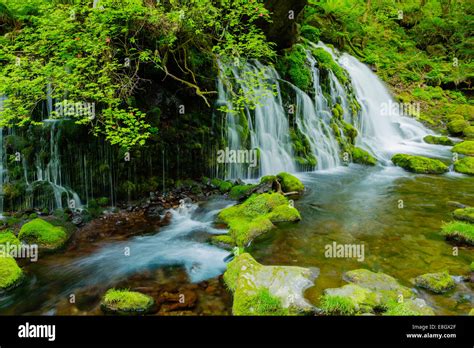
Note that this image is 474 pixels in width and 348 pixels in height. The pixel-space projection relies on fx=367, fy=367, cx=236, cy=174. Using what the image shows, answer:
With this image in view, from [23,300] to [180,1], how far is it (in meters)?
7.97

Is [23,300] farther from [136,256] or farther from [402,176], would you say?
[402,176]

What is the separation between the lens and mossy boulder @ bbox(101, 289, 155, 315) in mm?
5473

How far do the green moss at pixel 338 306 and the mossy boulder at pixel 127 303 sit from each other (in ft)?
8.46

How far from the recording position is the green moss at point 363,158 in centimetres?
1533

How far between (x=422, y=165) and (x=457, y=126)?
815 cm

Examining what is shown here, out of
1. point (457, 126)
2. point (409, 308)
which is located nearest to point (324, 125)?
point (457, 126)

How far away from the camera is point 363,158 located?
15414 mm

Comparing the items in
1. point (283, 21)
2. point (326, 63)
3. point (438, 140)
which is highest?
point (283, 21)

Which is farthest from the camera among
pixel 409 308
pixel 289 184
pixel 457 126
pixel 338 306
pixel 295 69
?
pixel 457 126

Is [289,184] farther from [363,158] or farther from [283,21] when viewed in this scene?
[283,21]

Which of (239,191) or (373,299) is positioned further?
(239,191)

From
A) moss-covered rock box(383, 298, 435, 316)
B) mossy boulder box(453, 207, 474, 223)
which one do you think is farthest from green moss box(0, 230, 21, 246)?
mossy boulder box(453, 207, 474, 223)

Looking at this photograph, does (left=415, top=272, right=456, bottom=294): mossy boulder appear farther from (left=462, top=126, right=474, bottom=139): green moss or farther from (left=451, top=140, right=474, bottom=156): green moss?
(left=462, top=126, right=474, bottom=139): green moss

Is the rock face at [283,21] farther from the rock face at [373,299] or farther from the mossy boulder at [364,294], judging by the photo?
the rock face at [373,299]
